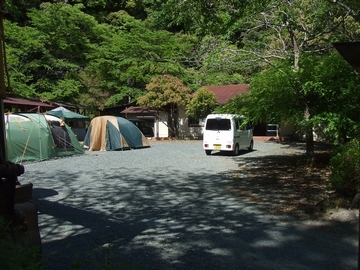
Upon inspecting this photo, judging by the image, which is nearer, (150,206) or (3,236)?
(3,236)

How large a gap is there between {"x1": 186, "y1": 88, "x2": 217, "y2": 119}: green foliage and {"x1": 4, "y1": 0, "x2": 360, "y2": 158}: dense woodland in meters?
0.09

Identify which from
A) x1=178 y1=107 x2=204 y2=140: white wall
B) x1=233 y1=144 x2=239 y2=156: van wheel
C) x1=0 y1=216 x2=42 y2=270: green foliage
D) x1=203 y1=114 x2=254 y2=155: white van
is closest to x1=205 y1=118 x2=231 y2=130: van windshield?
x1=203 y1=114 x2=254 y2=155: white van

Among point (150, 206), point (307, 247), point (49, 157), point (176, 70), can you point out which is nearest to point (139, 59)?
point (176, 70)

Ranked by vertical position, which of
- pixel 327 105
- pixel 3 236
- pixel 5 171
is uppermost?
pixel 327 105

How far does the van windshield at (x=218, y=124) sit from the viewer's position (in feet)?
52.2

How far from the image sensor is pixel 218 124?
1602 cm

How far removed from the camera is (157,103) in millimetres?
25250

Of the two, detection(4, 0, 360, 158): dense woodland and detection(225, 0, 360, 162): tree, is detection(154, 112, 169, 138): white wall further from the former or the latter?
detection(225, 0, 360, 162): tree

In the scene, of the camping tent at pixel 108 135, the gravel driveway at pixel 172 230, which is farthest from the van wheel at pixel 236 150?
the gravel driveway at pixel 172 230

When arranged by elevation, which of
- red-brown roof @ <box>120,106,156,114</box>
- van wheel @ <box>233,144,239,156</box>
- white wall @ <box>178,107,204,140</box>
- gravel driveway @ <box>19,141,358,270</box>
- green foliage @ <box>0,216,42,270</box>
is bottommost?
gravel driveway @ <box>19,141,358,270</box>

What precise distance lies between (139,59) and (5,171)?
26658 millimetres

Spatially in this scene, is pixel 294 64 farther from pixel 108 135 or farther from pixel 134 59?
pixel 134 59

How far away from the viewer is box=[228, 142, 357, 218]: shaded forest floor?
21.4 feet

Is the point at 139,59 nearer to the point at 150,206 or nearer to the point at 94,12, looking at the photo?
the point at 94,12
